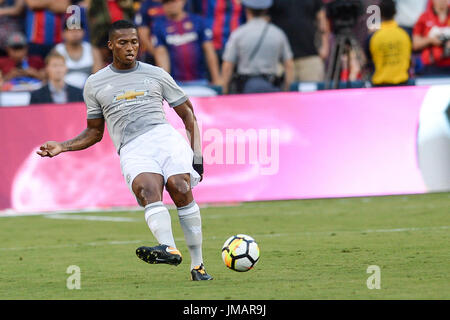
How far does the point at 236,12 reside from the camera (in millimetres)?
18375

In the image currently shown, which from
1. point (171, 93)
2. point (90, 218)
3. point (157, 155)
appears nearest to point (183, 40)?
point (90, 218)

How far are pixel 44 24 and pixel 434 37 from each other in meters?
6.27

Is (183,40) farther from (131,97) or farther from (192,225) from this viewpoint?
(192,225)

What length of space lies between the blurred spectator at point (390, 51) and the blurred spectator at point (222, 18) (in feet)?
8.59

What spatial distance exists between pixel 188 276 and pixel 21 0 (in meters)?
9.72

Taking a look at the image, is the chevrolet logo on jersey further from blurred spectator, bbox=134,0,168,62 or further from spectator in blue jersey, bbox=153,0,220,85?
blurred spectator, bbox=134,0,168,62

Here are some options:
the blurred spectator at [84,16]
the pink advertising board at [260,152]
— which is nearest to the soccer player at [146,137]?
the pink advertising board at [260,152]

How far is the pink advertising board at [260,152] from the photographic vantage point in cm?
1544

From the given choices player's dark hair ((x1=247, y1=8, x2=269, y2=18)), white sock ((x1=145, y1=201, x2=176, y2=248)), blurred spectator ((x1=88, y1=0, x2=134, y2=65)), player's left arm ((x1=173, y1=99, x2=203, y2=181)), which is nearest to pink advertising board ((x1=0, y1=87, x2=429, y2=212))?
player's dark hair ((x1=247, y1=8, x2=269, y2=18))

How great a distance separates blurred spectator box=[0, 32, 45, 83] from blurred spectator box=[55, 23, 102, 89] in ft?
2.45

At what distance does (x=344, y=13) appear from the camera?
16656 millimetres

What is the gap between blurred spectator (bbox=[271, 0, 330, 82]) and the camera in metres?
17.1

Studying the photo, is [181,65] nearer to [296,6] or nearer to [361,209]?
[296,6]

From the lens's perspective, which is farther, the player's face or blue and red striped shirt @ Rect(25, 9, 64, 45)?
blue and red striped shirt @ Rect(25, 9, 64, 45)
